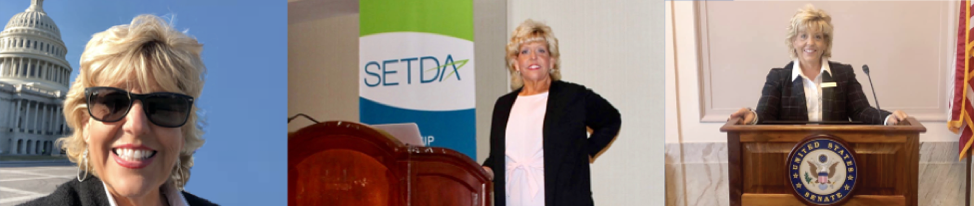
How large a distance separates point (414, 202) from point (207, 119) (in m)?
0.83

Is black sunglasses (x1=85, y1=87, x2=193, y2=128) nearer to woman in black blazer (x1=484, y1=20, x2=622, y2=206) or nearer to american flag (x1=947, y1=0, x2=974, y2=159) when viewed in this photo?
woman in black blazer (x1=484, y1=20, x2=622, y2=206)

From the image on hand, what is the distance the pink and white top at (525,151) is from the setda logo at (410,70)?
0.94 ft

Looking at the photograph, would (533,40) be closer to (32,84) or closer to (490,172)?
(490,172)

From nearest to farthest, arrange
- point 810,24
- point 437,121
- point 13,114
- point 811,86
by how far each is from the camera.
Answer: point 13,114, point 437,121, point 811,86, point 810,24

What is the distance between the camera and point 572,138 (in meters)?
2.60

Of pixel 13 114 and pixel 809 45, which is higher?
pixel 809 45

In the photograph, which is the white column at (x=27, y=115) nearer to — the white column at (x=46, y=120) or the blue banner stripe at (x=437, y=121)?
the white column at (x=46, y=120)

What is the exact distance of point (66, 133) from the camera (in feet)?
5.78

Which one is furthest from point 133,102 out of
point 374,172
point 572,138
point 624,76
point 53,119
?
point 624,76

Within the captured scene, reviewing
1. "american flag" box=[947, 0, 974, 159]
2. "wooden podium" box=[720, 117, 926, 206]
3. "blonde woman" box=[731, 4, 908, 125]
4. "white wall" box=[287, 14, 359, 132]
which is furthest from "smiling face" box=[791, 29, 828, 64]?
"white wall" box=[287, 14, 359, 132]

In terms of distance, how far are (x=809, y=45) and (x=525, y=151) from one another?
6.74 feet

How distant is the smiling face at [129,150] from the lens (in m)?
1.77

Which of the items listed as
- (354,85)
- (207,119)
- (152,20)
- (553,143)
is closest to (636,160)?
(553,143)

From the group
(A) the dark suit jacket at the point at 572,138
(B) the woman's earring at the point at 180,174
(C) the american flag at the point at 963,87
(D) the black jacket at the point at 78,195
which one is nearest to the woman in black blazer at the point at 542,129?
(A) the dark suit jacket at the point at 572,138
